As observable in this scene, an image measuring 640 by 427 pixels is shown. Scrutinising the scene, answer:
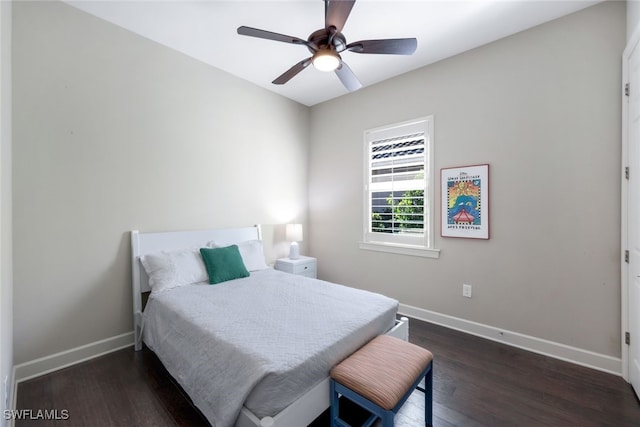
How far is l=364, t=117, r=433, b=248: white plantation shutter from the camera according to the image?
10.4ft

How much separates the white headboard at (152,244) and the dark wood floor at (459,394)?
1.39ft

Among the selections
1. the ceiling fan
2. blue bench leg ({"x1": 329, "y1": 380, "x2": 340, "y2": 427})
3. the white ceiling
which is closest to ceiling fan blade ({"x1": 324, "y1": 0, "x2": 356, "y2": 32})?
the ceiling fan

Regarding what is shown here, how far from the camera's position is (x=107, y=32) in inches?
96.6

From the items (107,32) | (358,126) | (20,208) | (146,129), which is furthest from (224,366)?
(358,126)

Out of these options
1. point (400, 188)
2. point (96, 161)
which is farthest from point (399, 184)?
point (96, 161)

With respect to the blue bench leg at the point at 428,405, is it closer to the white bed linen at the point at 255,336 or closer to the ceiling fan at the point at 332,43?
the white bed linen at the point at 255,336

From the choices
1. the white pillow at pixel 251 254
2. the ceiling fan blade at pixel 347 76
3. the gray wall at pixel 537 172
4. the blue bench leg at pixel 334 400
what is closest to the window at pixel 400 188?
the gray wall at pixel 537 172

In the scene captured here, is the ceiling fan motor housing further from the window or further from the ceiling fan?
A: the window

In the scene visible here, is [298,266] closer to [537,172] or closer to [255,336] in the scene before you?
[255,336]

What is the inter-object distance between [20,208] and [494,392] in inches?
146

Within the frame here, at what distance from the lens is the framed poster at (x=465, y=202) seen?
2725mm

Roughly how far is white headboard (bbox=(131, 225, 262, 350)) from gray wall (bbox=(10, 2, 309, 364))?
0.32 ft

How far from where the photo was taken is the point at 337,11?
1710 millimetres

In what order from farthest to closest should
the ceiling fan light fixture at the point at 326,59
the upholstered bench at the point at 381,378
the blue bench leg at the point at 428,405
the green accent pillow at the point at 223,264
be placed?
the green accent pillow at the point at 223,264
the ceiling fan light fixture at the point at 326,59
the blue bench leg at the point at 428,405
the upholstered bench at the point at 381,378
